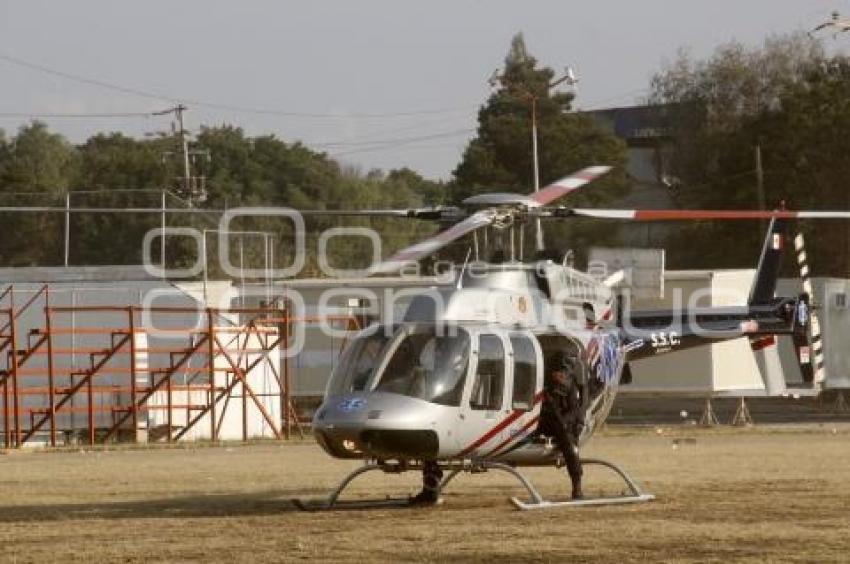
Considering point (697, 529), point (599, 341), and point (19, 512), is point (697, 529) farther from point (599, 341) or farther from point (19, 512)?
point (19, 512)

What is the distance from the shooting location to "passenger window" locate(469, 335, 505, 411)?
55.9 ft

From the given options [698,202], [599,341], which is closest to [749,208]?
[698,202]

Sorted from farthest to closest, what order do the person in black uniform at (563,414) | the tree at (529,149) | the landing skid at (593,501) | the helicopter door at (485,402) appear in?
1. the tree at (529,149)
2. the person in black uniform at (563,414)
3. the landing skid at (593,501)
4. the helicopter door at (485,402)

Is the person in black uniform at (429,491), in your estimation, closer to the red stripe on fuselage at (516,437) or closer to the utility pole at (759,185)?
the red stripe on fuselage at (516,437)

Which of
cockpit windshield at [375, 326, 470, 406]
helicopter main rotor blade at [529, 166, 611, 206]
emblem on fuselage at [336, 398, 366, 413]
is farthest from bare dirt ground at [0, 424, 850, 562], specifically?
helicopter main rotor blade at [529, 166, 611, 206]

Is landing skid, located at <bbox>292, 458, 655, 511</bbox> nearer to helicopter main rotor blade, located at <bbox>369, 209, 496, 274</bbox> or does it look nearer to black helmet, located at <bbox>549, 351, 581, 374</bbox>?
black helmet, located at <bbox>549, 351, 581, 374</bbox>

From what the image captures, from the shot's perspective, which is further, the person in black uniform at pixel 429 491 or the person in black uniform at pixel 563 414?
the person in black uniform at pixel 429 491

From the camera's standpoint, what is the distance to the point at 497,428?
17.2 meters

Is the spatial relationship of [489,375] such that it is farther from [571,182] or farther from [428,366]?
[571,182]

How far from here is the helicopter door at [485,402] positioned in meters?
16.9

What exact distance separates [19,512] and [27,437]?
1742 centimetres

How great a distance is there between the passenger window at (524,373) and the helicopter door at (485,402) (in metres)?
0.15

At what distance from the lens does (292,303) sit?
4238cm

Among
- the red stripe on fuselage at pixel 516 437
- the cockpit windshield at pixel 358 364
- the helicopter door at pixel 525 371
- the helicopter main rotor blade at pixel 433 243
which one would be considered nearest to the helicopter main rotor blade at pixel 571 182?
the helicopter main rotor blade at pixel 433 243
